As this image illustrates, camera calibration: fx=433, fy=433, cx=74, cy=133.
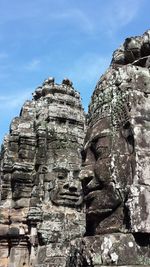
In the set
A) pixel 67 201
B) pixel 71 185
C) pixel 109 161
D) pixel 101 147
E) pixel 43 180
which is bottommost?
pixel 109 161

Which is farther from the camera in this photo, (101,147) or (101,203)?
(101,147)

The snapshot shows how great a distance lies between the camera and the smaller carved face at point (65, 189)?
453 inches

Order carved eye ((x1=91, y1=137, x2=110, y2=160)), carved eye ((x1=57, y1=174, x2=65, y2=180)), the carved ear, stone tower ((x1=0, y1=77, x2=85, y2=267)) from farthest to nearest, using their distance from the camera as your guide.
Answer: carved eye ((x1=57, y1=174, x2=65, y2=180)) < stone tower ((x1=0, y1=77, x2=85, y2=267)) < carved eye ((x1=91, y1=137, x2=110, y2=160)) < the carved ear

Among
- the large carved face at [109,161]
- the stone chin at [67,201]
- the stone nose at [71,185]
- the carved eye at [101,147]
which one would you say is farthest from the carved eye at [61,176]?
the carved eye at [101,147]

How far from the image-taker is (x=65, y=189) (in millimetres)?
11648

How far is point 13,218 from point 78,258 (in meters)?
8.11

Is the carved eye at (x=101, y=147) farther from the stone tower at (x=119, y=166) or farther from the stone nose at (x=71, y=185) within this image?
the stone nose at (x=71, y=185)

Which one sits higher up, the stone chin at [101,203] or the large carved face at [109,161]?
the large carved face at [109,161]

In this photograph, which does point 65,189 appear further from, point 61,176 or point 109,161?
point 109,161

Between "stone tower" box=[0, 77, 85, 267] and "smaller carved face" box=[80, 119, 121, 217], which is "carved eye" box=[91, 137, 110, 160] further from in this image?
"stone tower" box=[0, 77, 85, 267]

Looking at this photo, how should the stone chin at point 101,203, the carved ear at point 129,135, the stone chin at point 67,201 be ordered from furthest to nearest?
the stone chin at point 67,201 < the carved ear at point 129,135 < the stone chin at point 101,203

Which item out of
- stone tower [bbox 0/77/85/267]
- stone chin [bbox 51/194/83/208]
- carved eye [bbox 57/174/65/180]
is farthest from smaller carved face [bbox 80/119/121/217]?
carved eye [bbox 57/174/65/180]

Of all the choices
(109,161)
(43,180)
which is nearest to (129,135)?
(109,161)

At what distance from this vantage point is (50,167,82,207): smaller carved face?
11.5m
